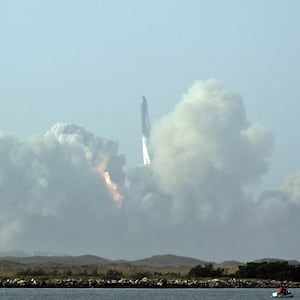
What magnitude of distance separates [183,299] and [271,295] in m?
21.8

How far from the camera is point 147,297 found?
180 metres

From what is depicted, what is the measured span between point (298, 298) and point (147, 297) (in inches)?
889

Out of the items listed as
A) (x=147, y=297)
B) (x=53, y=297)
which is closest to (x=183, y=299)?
(x=147, y=297)

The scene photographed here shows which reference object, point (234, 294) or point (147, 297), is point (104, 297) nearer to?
point (147, 297)

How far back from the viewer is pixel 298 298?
18062cm

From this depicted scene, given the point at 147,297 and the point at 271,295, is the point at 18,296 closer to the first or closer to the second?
the point at 147,297

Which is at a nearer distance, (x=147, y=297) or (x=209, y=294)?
(x=147, y=297)

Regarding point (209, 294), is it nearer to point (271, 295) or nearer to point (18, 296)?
point (271, 295)

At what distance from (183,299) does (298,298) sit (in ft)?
60.6

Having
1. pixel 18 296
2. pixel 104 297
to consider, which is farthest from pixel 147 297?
pixel 18 296

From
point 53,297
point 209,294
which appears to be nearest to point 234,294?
point 209,294

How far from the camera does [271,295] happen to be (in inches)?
7510

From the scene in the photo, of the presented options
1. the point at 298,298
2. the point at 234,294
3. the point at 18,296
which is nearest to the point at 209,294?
the point at 234,294

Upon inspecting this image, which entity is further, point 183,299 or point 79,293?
point 79,293
